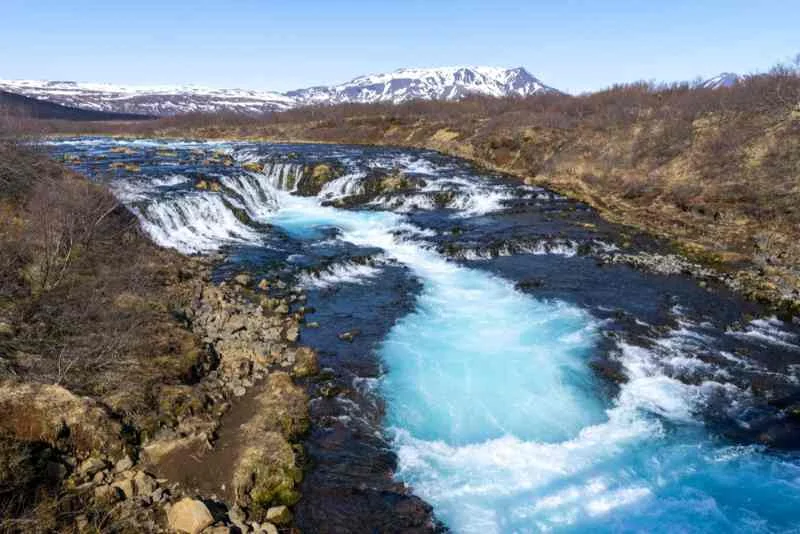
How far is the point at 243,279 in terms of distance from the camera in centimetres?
1545

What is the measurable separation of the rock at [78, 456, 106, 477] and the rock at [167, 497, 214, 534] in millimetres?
1303

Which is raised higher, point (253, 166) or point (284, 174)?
point (253, 166)

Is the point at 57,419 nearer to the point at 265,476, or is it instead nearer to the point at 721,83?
the point at 265,476

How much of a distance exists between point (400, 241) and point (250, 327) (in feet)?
34.3

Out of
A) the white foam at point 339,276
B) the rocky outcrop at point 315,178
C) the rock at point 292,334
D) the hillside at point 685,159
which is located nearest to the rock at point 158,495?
the rock at point 292,334

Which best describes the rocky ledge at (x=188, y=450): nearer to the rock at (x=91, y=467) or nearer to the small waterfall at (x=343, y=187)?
the rock at (x=91, y=467)

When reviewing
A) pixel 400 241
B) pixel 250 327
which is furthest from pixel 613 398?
pixel 400 241

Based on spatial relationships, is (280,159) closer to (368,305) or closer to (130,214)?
(130,214)

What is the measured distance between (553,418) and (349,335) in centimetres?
548

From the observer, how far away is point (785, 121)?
25797mm

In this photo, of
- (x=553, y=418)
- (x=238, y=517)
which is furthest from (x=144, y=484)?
(x=553, y=418)

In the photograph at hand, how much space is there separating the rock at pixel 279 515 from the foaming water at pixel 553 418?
1993 mm

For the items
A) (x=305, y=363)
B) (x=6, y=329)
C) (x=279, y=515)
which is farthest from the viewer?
(x=305, y=363)

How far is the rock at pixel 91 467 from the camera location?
6.48 meters
